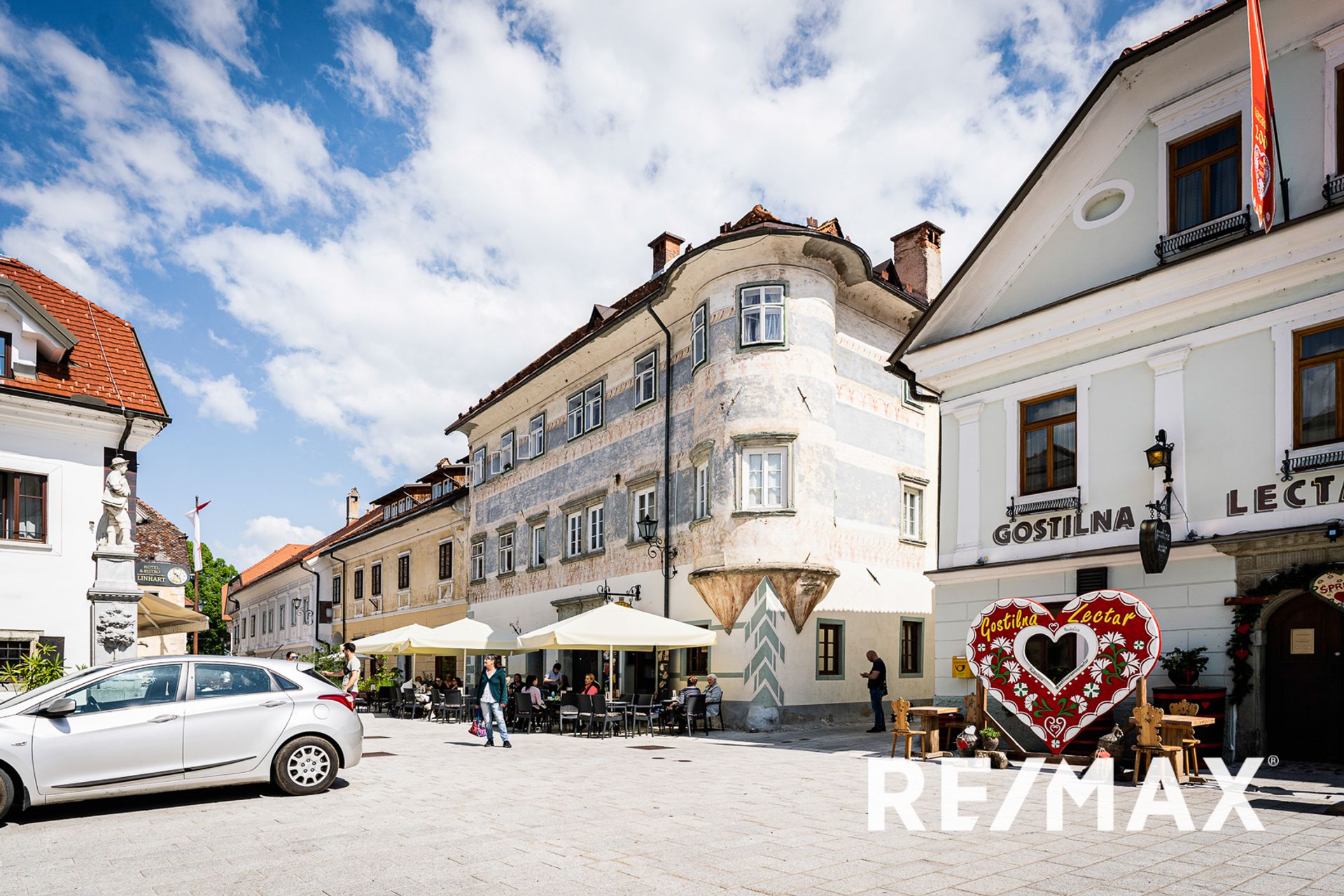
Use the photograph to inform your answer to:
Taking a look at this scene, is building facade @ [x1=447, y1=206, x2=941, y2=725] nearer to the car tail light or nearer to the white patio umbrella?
the white patio umbrella

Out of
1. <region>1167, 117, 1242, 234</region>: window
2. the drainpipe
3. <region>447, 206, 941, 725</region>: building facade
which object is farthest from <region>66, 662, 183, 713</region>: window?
<region>1167, 117, 1242, 234</region>: window

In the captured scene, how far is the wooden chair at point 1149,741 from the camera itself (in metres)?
11.2

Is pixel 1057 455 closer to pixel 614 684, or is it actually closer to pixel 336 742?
pixel 336 742

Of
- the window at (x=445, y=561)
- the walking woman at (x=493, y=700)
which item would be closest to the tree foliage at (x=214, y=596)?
the window at (x=445, y=561)

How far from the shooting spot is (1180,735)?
11.3 meters

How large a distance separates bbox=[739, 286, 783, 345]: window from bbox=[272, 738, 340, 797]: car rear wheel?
1356 cm

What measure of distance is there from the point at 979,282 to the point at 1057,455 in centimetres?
346

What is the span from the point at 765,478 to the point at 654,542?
159 inches

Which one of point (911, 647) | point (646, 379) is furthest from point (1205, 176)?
point (646, 379)

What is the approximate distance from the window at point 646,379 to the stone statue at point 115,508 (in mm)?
11931

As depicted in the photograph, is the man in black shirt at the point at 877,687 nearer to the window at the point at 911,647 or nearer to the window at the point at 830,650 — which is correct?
the window at the point at 830,650

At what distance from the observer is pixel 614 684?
25797 millimetres

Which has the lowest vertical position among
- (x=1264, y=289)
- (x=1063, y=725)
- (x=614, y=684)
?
(x=614, y=684)

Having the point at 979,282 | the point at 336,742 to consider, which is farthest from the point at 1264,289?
the point at 336,742
